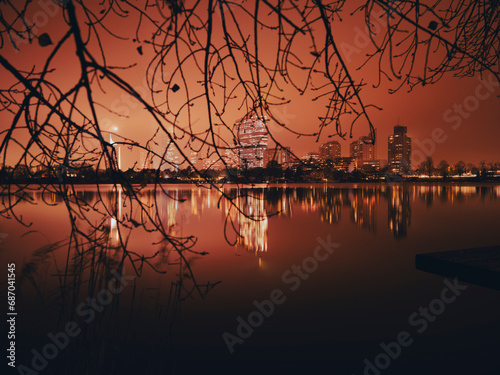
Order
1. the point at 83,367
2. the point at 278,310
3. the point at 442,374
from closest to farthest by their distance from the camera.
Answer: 1. the point at 83,367
2. the point at 442,374
3. the point at 278,310

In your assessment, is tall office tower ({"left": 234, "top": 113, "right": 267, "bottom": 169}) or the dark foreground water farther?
the dark foreground water

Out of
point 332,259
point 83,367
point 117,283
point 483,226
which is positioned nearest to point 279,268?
point 332,259

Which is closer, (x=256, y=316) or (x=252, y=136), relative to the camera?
(x=252, y=136)

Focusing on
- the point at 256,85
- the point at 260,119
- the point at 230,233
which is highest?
the point at 256,85

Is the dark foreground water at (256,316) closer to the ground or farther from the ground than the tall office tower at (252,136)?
closer to the ground

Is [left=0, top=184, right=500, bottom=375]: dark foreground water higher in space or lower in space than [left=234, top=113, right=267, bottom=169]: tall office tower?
lower

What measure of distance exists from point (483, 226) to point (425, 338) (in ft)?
33.0

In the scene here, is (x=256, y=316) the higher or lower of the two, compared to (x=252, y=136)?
lower

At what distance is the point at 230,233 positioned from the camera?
38.9 feet

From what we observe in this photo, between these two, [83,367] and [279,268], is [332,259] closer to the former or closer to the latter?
[279,268]

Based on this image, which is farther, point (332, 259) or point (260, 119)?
point (332, 259)

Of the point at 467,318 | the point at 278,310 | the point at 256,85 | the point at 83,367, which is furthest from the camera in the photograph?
the point at 278,310

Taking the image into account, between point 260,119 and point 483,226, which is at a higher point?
point 260,119

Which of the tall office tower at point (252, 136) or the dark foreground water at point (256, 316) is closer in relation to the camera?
the tall office tower at point (252, 136)
